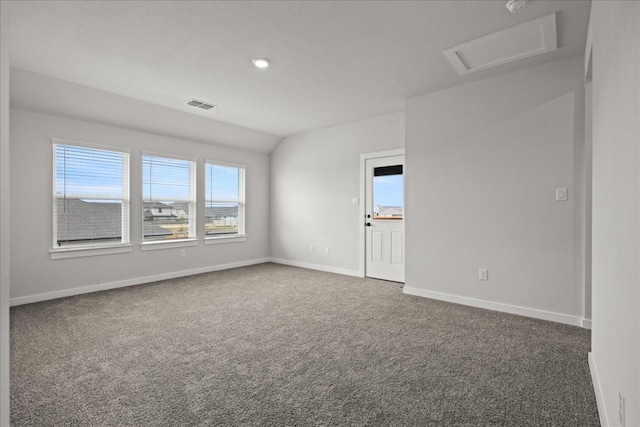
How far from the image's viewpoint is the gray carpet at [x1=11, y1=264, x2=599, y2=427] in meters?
1.82

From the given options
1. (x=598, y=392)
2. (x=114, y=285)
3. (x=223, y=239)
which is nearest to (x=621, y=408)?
(x=598, y=392)

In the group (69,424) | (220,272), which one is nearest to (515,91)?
(69,424)

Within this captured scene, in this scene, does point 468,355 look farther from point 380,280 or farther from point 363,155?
point 363,155

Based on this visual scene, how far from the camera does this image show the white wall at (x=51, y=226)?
392 centimetres

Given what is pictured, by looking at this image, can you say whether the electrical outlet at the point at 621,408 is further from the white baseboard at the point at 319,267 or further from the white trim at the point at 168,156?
the white trim at the point at 168,156

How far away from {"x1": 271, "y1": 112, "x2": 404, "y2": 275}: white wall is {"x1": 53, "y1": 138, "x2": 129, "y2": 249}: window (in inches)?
113

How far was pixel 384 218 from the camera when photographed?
204 inches

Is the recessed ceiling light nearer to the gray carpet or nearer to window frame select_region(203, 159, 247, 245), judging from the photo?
the gray carpet

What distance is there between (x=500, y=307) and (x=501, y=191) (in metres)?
1.31

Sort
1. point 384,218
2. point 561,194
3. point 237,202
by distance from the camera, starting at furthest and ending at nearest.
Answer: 1. point 237,202
2. point 384,218
3. point 561,194

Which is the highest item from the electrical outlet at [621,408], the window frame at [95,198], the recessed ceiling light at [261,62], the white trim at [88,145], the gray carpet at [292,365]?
the recessed ceiling light at [261,62]

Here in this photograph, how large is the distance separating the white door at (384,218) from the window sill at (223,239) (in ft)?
8.54

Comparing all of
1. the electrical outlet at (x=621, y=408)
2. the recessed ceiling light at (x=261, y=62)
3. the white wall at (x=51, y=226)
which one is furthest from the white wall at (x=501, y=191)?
the white wall at (x=51, y=226)

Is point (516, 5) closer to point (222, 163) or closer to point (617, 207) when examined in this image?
point (617, 207)
